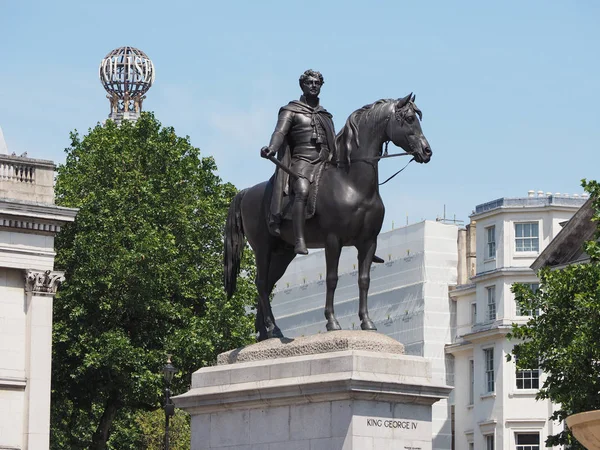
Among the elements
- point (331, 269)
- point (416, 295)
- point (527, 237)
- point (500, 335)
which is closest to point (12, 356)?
point (331, 269)

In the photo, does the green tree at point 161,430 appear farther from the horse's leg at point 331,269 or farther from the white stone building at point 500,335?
the horse's leg at point 331,269

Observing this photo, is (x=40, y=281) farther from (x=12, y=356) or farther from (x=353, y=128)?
(x=353, y=128)

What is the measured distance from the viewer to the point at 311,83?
25641 mm

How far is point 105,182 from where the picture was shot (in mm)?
63281

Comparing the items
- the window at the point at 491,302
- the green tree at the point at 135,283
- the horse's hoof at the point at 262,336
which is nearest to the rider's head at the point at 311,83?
the horse's hoof at the point at 262,336

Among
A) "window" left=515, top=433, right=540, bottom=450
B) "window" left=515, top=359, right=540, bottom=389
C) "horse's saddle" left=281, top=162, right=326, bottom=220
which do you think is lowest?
"horse's saddle" left=281, top=162, right=326, bottom=220

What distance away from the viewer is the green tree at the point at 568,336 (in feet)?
158

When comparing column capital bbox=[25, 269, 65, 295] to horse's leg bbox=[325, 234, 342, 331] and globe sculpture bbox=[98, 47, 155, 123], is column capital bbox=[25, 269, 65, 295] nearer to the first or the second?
horse's leg bbox=[325, 234, 342, 331]

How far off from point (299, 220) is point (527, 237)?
6672cm

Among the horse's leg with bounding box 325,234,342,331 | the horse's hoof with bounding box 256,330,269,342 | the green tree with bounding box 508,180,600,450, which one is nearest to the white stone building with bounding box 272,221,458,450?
the green tree with bounding box 508,180,600,450

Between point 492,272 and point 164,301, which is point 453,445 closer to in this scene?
point 492,272

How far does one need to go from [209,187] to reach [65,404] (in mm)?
9433

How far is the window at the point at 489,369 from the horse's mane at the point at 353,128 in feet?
215

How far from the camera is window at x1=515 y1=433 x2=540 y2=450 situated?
87.3 meters
